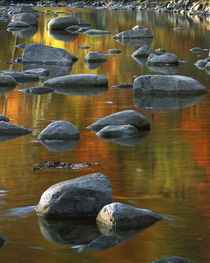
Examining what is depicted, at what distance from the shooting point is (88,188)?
6387 millimetres

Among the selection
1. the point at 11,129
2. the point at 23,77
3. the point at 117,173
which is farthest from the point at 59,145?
the point at 23,77

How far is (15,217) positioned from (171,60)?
13.7 m

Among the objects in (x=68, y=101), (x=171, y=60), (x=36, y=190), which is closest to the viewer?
(x=36, y=190)

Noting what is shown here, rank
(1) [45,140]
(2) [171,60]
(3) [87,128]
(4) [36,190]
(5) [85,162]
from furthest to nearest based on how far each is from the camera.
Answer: (2) [171,60] → (3) [87,128] → (1) [45,140] → (5) [85,162] → (4) [36,190]

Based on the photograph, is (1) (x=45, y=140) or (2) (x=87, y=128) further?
(2) (x=87, y=128)

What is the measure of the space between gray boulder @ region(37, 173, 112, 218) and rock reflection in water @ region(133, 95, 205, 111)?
6116 millimetres

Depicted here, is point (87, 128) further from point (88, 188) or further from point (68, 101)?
point (88, 188)

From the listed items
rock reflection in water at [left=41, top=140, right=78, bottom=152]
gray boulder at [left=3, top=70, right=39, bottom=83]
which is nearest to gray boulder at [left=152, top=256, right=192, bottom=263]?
rock reflection in water at [left=41, top=140, right=78, bottom=152]

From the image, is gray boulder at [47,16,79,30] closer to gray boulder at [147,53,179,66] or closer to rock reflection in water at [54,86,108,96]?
gray boulder at [147,53,179,66]

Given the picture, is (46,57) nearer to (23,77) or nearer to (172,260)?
(23,77)

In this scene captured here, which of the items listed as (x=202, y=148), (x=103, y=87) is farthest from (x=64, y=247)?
(x=103, y=87)

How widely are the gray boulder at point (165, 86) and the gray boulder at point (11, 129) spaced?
4062mm

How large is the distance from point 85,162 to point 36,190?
1.38 meters

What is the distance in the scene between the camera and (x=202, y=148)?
9148mm
